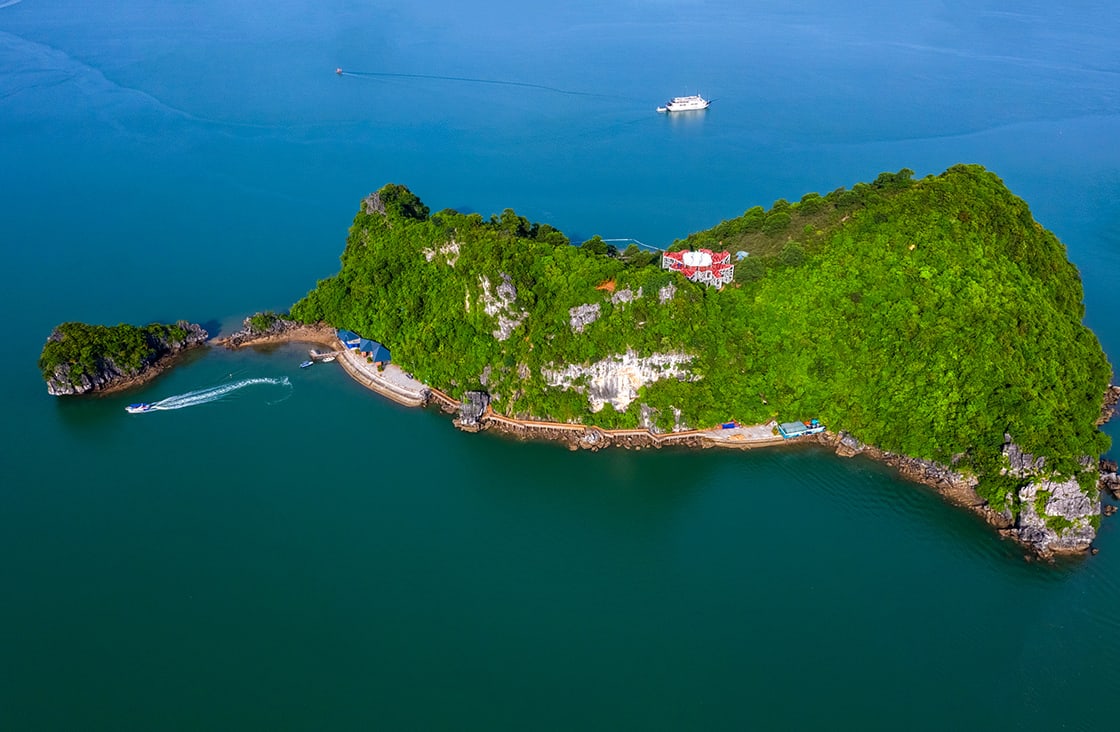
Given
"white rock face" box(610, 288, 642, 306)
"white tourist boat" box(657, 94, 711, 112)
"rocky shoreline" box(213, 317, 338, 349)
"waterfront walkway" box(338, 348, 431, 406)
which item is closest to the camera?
"white rock face" box(610, 288, 642, 306)

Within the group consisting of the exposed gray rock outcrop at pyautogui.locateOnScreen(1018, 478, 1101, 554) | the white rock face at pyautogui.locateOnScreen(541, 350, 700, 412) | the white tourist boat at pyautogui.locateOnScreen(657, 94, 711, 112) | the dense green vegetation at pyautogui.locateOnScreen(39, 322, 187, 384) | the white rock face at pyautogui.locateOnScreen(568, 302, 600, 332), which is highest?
the white tourist boat at pyautogui.locateOnScreen(657, 94, 711, 112)

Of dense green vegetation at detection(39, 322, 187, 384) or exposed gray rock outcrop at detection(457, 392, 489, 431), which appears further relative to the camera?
dense green vegetation at detection(39, 322, 187, 384)

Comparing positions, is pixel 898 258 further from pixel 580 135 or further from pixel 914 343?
pixel 580 135

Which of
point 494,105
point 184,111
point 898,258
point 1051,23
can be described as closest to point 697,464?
point 898,258

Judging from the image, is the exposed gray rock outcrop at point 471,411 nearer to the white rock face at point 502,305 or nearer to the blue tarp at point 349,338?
the white rock face at point 502,305

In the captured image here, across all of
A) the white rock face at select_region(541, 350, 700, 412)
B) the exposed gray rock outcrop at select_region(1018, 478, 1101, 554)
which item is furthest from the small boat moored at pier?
the exposed gray rock outcrop at select_region(1018, 478, 1101, 554)

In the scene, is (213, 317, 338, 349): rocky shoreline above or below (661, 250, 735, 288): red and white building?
below

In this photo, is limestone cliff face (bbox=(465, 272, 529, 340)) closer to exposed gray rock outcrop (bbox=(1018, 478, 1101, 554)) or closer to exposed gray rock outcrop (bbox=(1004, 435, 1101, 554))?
exposed gray rock outcrop (bbox=(1004, 435, 1101, 554))

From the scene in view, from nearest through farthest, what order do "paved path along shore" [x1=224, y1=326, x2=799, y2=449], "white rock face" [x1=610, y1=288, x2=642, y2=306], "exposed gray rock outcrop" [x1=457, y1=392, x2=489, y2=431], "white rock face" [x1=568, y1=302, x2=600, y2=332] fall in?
"white rock face" [x1=610, y1=288, x2=642, y2=306] → "paved path along shore" [x1=224, y1=326, x2=799, y2=449] → "white rock face" [x1=568, y1=302, x2=600, y2=332] → "exposed gray rock outcrop" [x1=457, y1=392, x2=489, y2=431]
